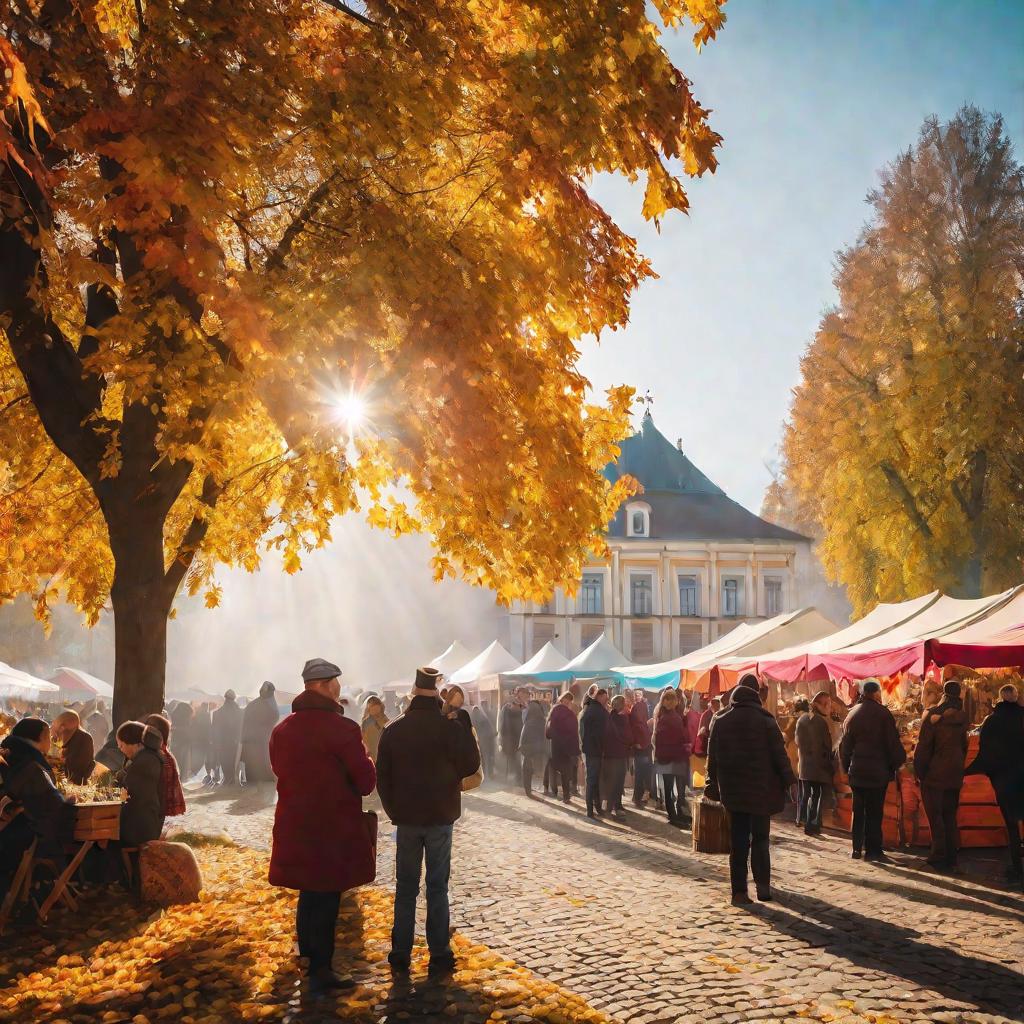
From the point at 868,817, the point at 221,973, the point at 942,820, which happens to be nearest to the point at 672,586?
the point at 868,817

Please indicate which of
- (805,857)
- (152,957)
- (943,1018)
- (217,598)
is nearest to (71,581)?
(217,598)

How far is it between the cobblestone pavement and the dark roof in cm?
4593

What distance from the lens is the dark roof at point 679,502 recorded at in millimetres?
60344

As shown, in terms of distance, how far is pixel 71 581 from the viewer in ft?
43.8

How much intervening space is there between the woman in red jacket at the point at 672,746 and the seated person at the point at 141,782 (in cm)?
901

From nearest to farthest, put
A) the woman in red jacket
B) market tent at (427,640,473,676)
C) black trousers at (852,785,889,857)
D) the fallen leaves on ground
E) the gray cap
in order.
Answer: the fallen leaves on ground < the gray cap < black trousers at (852,785,889,857) < the woman in red jacket < market tent at (427,640,473,676)

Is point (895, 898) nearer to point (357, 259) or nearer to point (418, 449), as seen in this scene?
point (418, 449)

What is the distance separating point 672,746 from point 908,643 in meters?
4.13

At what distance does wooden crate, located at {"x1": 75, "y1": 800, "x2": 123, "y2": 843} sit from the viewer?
905cm

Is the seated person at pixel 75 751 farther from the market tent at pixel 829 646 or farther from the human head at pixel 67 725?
the market tent at pixel 829 646

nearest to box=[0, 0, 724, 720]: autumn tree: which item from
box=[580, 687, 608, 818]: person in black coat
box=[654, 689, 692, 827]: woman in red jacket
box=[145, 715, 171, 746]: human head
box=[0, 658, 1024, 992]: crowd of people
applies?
box=[145, 715, 171, 746]: human head

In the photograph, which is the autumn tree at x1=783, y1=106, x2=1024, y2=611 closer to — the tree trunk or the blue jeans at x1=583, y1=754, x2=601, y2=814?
the blue jeans at x1=583, y1=754, x2=601, y2=814

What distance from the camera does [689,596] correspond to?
60.1 metres

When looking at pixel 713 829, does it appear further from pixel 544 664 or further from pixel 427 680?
pixel 544 664
